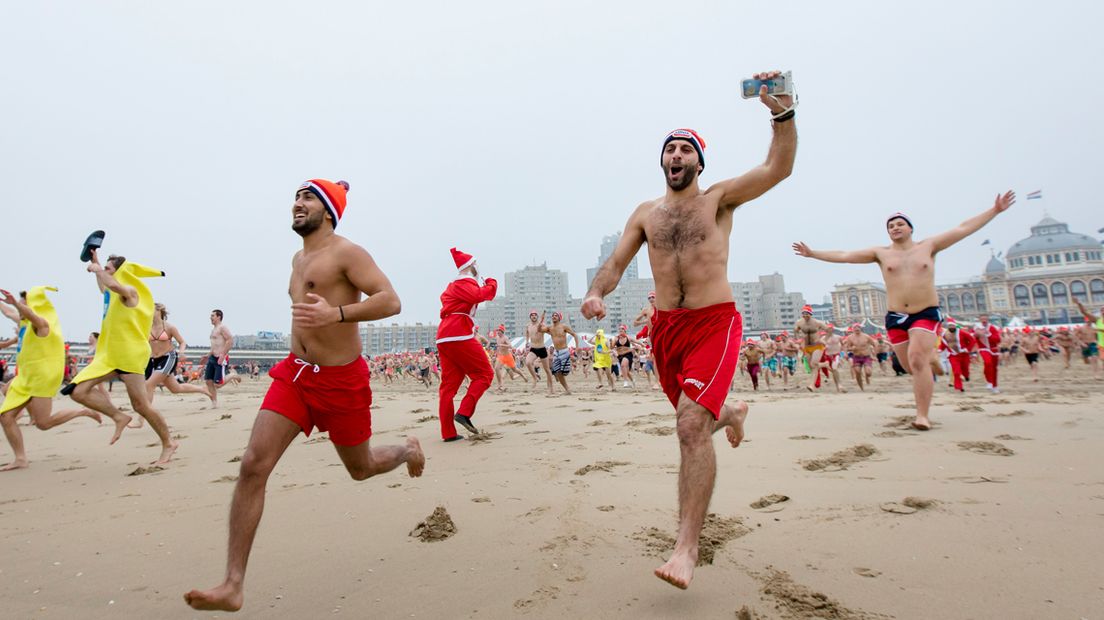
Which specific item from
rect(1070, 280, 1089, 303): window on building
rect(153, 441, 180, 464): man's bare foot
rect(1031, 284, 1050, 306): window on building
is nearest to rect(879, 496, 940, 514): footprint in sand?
rect(153, 441, 180, 464): man's bare foot

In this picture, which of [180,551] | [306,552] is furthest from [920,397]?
[180,551]

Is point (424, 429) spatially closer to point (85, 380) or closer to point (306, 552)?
point (85, 380)

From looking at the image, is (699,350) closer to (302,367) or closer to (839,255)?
(302,367)

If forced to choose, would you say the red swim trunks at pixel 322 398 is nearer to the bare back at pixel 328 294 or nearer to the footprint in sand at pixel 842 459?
the bare back at pixel 328 294

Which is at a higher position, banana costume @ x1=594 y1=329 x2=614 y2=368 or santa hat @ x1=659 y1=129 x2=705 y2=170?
santa hat @ x1=659 y1=129 x2=705 y2=170

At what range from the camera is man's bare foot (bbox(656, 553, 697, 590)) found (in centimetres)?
173

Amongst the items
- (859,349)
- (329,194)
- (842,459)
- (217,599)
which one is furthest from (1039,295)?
(217,599)

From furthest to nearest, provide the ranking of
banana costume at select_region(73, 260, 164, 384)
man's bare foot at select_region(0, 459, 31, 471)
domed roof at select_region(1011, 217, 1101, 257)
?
domed roof at select_region(1011, 217, 1101, 257) < banana costume at select_region(73, 260, 164, 384) < man's bare foot at select_region(0, 459, 31, 471)

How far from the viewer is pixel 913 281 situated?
5.59 m

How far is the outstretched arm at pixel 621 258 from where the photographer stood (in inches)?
110

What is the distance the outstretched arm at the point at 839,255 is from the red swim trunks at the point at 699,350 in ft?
11.8

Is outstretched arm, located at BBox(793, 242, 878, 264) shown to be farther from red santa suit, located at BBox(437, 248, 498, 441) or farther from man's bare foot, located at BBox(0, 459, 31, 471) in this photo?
man's bare foot, located at BBox(0, 459, 31, 471)

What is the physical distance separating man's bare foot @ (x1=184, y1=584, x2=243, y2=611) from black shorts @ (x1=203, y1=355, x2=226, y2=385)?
34.6ft

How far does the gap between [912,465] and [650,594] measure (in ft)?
8.66
